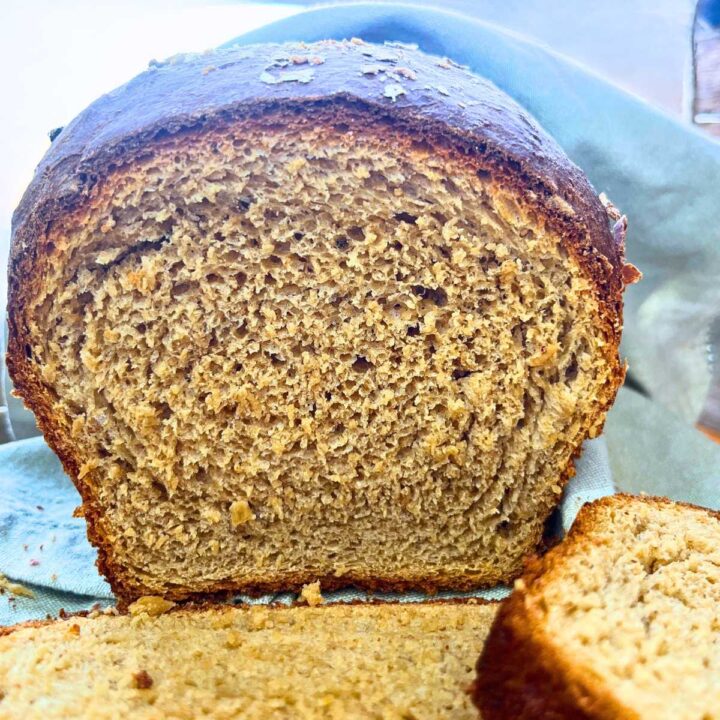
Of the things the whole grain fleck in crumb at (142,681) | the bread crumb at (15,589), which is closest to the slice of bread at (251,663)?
the whole grain fleck in crumb at (142,681)

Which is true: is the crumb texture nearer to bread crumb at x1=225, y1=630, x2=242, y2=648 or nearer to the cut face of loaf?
the cut face of loaf

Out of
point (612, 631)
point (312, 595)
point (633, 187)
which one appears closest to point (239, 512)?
point (312, 595)

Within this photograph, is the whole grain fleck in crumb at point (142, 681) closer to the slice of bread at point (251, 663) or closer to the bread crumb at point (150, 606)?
the slice of bread at point (251, 663)

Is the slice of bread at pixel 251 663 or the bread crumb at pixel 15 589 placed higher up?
the slice of bread at pixel 251 663

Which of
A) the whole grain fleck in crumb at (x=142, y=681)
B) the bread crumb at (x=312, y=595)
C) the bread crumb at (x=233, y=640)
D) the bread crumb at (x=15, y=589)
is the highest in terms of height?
the whole grain fleck in crumb at (x=142, y=681)

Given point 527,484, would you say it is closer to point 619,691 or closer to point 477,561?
point 477,561

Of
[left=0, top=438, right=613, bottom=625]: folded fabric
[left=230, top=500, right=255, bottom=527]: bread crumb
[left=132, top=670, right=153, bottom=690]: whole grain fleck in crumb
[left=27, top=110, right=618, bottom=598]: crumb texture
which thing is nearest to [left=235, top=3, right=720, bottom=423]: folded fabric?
[left=0, top=438, right=613, bottom=625]: folded fabric
